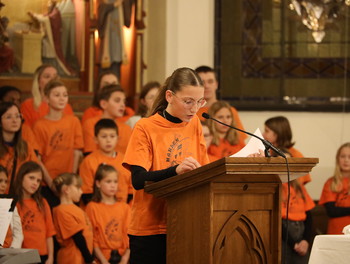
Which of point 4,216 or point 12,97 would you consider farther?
point 12,97

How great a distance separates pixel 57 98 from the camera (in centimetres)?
762

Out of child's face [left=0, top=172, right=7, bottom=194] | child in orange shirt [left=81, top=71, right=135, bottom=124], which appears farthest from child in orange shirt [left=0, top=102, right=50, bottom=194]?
child in orange shirt [left=81, top=71, right=135, bottom=124]

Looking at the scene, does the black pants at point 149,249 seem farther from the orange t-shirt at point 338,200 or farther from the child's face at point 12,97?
the child's face at point 12,97

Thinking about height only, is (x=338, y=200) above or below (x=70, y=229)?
above

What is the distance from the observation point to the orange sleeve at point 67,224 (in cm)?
691

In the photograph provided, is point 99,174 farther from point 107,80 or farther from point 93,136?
point 107,80

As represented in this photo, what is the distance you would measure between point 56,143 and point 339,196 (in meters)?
2.80

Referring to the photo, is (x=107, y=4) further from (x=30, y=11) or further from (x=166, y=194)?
(x=166, y=194)

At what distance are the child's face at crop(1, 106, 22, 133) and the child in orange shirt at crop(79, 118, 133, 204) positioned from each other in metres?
0.76

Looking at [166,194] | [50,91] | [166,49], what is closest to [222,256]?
[166,194]

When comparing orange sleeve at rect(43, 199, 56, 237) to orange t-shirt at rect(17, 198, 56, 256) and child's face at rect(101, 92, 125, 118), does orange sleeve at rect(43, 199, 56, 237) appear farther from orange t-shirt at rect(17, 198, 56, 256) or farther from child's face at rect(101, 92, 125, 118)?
child's face at rect(101, 92, 125, 118)

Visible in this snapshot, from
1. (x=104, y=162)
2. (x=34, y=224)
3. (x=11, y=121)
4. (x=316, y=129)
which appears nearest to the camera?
(x=34, y=224)

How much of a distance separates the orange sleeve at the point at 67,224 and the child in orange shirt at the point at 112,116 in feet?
3.65

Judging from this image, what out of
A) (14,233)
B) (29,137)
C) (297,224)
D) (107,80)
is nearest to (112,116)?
(107,80)
